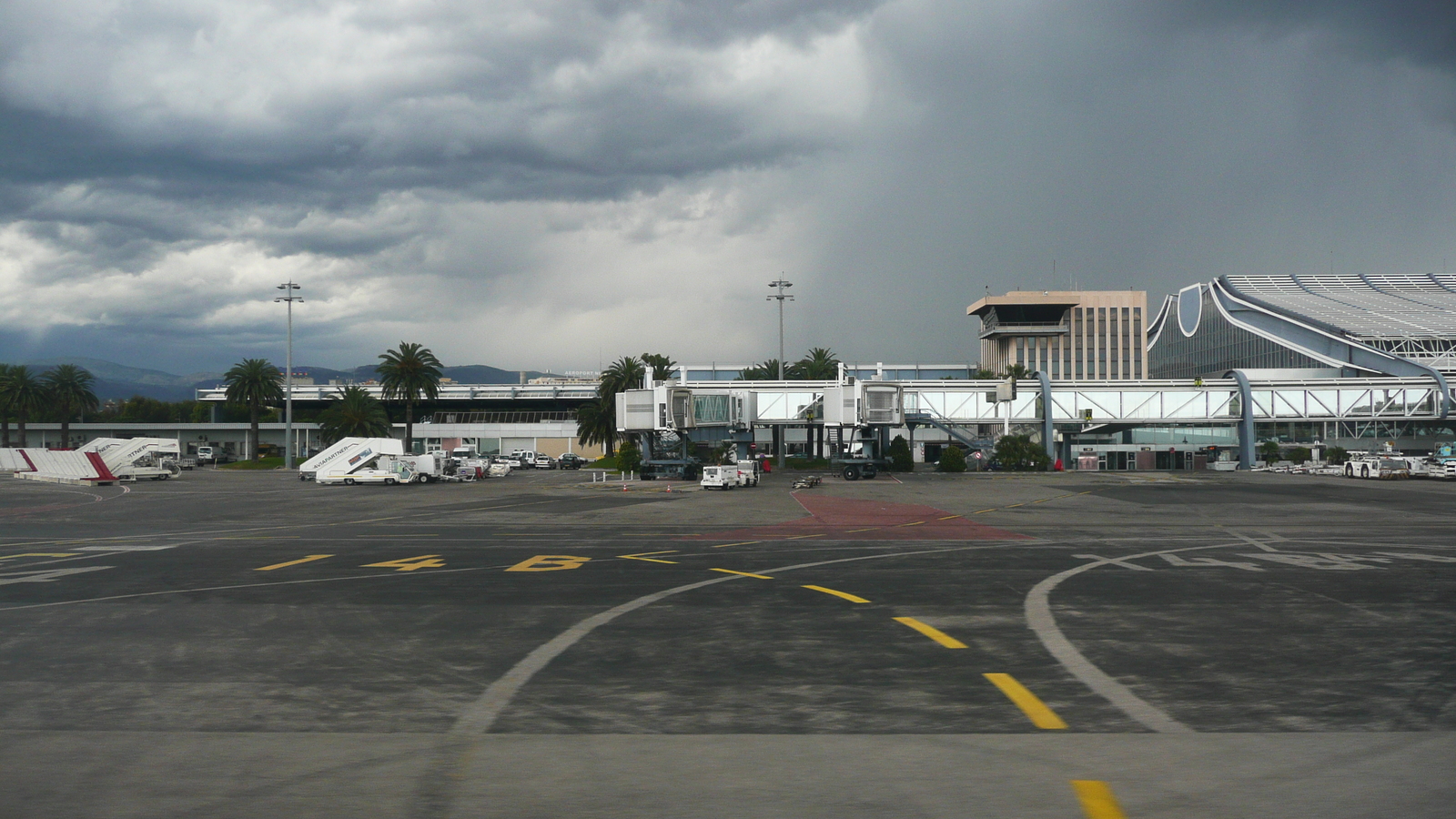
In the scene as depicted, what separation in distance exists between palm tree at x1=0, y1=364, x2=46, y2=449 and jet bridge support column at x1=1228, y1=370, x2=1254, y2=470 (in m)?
133

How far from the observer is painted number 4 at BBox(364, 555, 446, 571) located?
1947 cm

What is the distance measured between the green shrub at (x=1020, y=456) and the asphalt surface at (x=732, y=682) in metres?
63.9

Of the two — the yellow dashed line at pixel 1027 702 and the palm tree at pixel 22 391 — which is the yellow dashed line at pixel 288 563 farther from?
the palm tree at pixel 22 391

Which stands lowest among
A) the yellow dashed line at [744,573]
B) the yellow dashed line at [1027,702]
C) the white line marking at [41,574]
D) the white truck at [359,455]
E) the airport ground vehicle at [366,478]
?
the airport ground vehicle at [366,478]

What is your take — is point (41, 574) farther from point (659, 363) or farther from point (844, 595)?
point (659, 363)

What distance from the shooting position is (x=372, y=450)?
66438 millimetres

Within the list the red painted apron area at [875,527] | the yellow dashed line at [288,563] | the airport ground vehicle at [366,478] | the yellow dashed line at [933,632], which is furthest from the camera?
the airport ground vehicle at [366,478]

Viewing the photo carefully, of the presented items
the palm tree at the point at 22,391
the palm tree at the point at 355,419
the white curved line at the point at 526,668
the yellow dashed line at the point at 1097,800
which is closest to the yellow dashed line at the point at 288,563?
the white curved line at the point at 526,668

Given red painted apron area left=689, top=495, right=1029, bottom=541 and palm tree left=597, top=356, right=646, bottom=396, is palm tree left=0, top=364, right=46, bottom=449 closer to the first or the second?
palm tree left=597, top=356, right=646, bottom=396

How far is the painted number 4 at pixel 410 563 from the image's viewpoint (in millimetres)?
19469

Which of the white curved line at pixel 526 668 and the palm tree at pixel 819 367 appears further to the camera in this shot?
the palm tree at pixel 819 367

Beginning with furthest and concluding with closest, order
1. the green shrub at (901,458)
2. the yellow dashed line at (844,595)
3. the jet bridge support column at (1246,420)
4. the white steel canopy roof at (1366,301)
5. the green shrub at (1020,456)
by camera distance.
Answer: the white steel canopy roof at (1366,301), the jet bridge support column at (1246,420), the green shrub at (1020,456), the green shrub at (901,458), the yellow dashed line at (844,595)

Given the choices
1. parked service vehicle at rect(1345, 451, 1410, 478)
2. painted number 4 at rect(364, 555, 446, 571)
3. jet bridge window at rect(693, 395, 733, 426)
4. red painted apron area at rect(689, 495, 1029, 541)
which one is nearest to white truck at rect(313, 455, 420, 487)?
jet bridge window at rect(693, 395, 733, 426)

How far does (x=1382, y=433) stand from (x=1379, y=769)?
4389 inches
